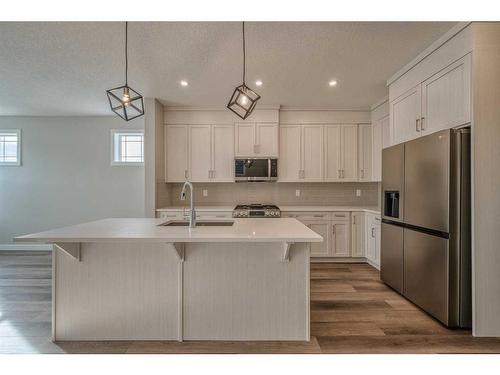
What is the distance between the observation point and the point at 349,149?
4.89 m

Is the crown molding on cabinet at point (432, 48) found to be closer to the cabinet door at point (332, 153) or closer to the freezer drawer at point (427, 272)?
the cabinet door at point (332, 153)

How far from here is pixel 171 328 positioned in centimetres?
221

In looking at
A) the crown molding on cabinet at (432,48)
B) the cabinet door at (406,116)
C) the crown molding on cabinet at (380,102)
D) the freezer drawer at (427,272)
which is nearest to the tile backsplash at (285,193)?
the crown molding on cabinet at (380,102)

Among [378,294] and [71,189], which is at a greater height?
[71,189]

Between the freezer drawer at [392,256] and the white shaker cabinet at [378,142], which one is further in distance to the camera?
the white shaker cabinet at [378,142]

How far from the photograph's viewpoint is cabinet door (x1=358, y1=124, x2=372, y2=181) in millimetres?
4875

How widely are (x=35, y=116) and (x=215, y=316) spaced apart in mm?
5314

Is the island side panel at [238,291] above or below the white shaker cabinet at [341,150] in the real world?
below

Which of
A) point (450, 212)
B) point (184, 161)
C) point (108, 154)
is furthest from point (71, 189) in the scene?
point (450, 212)

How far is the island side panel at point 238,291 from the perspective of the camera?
2203 mm

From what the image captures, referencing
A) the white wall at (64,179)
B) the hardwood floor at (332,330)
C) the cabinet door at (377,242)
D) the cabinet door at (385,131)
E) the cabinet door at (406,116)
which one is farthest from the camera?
the white wall at (64,179)

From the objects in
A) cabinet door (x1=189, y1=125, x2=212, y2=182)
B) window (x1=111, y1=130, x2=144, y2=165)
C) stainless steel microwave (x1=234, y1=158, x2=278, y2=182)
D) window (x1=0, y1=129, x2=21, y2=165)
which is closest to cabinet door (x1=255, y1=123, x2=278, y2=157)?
stainless steel microwave (x1=234, y1=158, x2=278, y2=182)

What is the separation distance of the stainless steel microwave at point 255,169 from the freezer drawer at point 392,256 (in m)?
1.88
